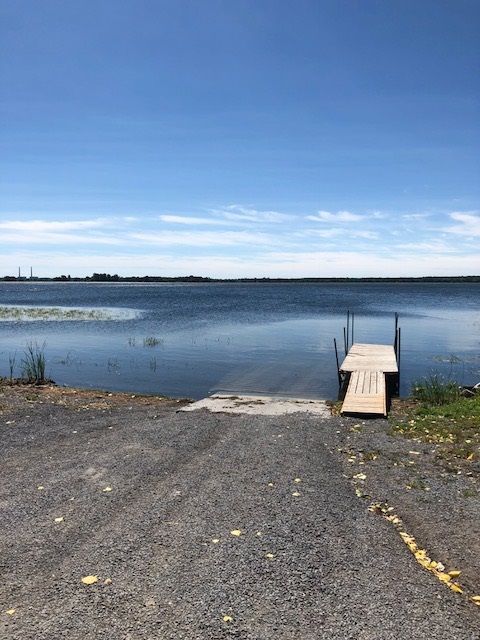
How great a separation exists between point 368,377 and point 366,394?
3138 millimetres

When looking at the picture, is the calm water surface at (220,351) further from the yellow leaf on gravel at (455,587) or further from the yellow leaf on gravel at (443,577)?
the yellow leaf on gravel at (455,587)

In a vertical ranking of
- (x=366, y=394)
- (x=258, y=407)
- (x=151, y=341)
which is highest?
(x=366, y=394)

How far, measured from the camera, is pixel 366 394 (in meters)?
16.5

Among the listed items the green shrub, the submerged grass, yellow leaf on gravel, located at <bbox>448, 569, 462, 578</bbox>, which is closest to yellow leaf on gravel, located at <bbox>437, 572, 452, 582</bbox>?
yellow leaf on gravel, located at <bbox>448, 569, 462, 578</bbox>

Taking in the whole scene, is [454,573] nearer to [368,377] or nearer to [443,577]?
[443,577]

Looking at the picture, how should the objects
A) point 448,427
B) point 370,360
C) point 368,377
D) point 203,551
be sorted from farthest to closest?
point 370,360, point 368,377, point 448,427, point 203,551

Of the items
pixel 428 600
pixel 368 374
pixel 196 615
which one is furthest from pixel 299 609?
pixel 368 374

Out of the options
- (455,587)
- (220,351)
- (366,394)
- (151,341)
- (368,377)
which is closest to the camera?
(455,587)

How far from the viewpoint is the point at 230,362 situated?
28.6 meters

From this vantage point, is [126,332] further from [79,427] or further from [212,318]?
[79,427]

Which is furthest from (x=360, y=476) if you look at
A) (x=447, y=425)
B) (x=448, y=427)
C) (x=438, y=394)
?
(x=438, y=394)

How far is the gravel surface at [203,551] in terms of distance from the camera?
16.4ft

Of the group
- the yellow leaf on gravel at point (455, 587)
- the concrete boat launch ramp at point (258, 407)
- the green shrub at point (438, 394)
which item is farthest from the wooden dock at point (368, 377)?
the yellow leaf on gravel at point (455, 587)

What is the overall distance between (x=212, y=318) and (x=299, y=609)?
51.6m
